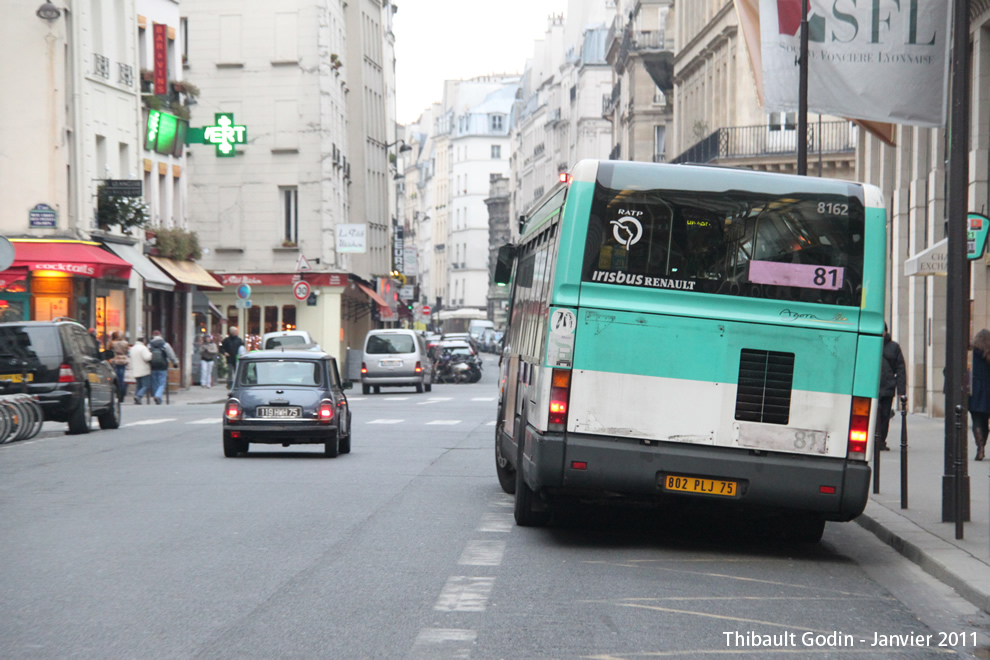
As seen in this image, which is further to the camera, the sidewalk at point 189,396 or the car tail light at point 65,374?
the sidewalk at point 189,396

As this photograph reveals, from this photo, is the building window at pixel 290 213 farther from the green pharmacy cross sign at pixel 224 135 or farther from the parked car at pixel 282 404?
the parked car at pixel 282 404

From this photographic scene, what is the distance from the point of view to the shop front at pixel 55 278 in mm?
36938

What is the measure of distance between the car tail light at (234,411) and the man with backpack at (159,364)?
18.2 metres

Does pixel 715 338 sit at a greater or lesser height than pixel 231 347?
greater

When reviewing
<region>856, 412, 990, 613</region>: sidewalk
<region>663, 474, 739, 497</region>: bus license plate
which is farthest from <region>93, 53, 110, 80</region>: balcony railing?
<region>663, 474, 739, 497</region>: bus license plate

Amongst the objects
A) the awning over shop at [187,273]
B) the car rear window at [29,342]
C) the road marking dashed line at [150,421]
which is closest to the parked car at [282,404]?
the car rear window at [29,342]

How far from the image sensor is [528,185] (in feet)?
488

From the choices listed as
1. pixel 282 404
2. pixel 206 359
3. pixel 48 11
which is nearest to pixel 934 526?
pixel 282 404

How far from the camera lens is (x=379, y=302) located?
72.2 metres

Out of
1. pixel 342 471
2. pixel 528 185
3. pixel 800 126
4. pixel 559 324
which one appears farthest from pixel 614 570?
pixel 528 185

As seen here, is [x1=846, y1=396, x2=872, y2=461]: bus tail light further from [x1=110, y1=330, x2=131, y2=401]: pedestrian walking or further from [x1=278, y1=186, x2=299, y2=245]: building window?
[x1=278, y1=186, x2=299, y2=245]: building window

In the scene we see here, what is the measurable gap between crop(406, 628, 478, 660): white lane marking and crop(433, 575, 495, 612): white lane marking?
66cm

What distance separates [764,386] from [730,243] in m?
1.06

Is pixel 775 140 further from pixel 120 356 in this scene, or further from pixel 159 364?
pixel 120 356
